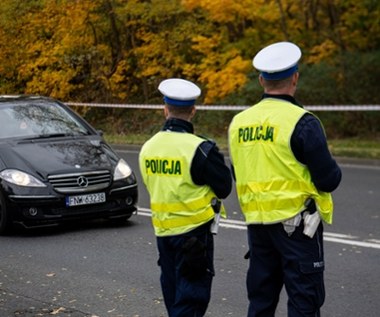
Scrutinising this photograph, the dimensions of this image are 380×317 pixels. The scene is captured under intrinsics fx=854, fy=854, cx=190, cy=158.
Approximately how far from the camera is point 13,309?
22.5 ft

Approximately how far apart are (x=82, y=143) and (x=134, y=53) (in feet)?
48.6

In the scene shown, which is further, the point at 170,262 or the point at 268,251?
the point at 170,262

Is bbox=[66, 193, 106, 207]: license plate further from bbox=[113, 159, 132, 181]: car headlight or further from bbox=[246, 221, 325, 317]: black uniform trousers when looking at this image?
bbox=[246, 221, 325, 317]: black uniform trousers

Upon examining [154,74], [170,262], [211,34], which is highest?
[170,262]

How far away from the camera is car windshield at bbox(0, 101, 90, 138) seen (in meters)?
10.7

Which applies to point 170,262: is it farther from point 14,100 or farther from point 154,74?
point 154,74

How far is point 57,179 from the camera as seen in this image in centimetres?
973

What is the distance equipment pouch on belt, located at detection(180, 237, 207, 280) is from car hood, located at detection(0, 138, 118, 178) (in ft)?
16.5

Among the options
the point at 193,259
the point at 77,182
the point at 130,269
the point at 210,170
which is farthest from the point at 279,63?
the point at 77,182

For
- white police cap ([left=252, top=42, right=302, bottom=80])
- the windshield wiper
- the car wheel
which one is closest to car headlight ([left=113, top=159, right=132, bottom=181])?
the windshield wiper

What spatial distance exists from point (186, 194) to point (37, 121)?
627 cm

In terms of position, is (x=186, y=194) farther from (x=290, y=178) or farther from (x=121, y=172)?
(x=121, y=172)

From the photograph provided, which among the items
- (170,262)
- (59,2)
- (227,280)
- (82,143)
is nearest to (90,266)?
(227,280)

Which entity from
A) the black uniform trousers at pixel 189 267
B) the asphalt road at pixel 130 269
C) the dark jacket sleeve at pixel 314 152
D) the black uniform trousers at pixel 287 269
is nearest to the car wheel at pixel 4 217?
the asphalt road at pixel 130 269
